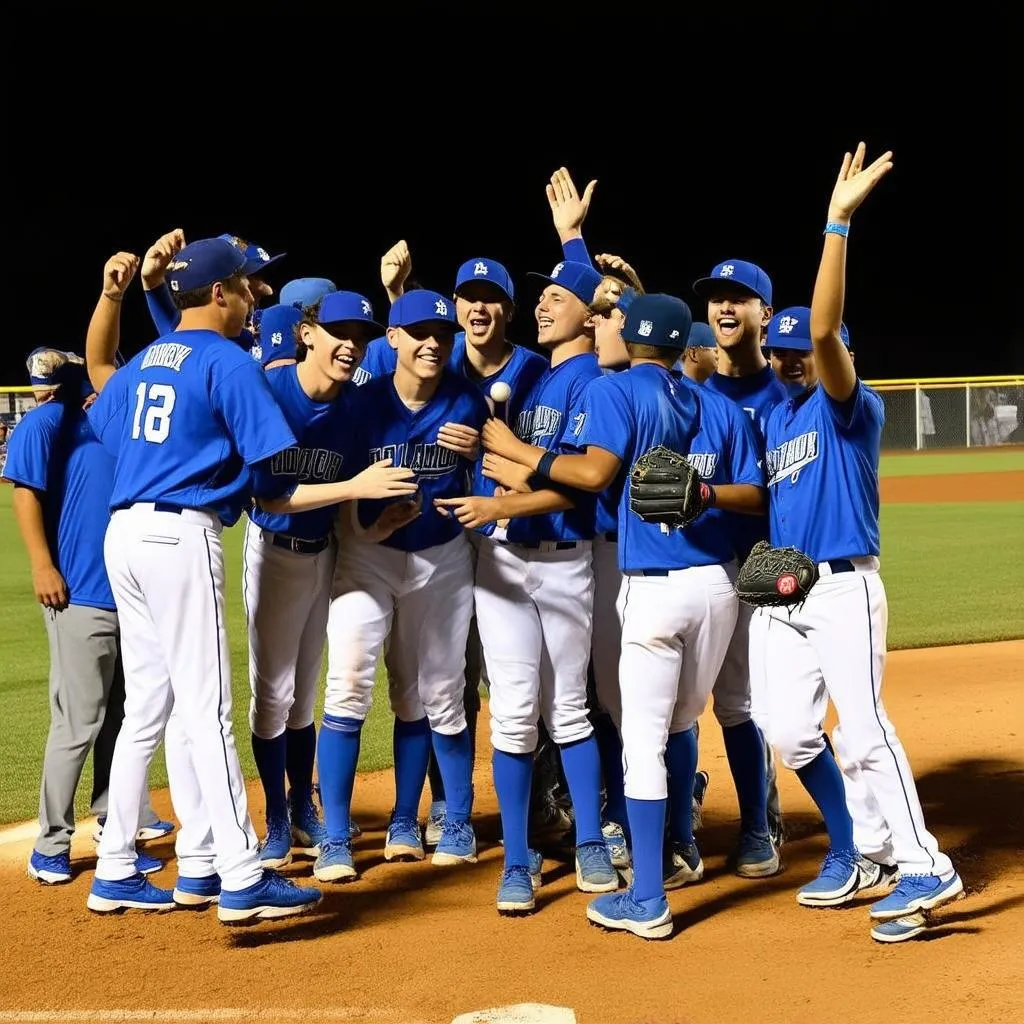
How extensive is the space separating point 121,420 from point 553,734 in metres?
1.53

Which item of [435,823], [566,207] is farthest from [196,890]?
[566,207]

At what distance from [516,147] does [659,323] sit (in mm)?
24974

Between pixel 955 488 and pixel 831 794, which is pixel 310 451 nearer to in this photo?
pixel 831 794

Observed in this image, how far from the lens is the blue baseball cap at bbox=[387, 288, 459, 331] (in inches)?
144

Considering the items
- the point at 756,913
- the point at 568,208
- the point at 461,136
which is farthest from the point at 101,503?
the point at 461,136

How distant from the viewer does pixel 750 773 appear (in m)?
3.79

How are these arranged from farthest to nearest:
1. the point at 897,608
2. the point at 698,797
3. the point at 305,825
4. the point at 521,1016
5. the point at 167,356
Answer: the point at 897,608 → the point at 698,797 → the point at 305,825 → the point at 167,356 → the point at 521,1016

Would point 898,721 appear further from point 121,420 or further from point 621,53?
point 621,53

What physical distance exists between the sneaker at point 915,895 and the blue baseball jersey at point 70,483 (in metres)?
2.40

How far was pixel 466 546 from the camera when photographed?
12.7 feet

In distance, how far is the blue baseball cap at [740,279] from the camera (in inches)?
150

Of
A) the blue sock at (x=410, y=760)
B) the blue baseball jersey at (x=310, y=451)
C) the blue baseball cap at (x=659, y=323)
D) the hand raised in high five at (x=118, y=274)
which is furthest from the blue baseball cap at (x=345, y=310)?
the blue sock at (x=410, y=760)

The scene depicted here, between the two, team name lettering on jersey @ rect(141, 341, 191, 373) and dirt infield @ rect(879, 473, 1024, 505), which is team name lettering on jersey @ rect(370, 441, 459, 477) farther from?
dirt infield @ rect(879, 473, 1024, 505)

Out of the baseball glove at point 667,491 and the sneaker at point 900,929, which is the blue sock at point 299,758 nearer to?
the baseball glove at point 667,491
